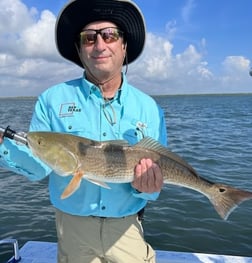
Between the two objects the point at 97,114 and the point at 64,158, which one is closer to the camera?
the point at 64,158

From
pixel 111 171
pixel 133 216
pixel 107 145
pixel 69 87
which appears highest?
pixel 69 87

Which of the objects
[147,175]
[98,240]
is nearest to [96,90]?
[147,175]

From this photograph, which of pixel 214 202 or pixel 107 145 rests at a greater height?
pixel 107 145

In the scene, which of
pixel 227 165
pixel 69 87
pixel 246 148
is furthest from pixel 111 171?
pixel 246 148

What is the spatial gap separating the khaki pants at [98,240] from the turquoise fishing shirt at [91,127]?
0.35 ft

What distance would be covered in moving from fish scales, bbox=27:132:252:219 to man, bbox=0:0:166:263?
0.15m

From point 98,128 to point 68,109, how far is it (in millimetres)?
301

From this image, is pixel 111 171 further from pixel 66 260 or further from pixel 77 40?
pixel 77 40

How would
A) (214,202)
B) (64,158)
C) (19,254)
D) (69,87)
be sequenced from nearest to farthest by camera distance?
(64,158) < (214,202) < (69,87) < (19,254)

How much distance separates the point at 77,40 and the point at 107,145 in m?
1.23

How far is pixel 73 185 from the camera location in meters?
2.86

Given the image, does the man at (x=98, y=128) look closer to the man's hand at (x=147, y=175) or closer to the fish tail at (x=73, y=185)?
the man's hand at (x=147, y=175)

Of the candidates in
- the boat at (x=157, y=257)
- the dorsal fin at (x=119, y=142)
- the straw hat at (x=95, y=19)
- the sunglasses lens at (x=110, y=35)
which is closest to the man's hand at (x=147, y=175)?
the dorsal fin at (x=119, y=142)

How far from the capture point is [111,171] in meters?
3.05
